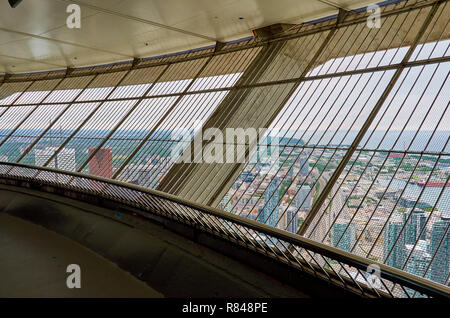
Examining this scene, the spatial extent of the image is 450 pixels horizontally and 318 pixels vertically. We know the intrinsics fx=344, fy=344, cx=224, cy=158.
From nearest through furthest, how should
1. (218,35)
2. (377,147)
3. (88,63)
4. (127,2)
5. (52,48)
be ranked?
1. (377,147)
2. (127,2)
3. (218,35)
4. (52,48)
5. (88,63)

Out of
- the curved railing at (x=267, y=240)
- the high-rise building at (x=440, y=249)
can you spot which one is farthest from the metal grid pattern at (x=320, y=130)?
the curved railing at (x=267, y=240)

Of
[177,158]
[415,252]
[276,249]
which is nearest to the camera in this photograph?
[276,249]

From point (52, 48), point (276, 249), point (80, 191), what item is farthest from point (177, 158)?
point (52, 48)

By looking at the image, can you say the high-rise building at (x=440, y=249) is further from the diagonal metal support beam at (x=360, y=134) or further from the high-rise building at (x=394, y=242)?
the diagonal metal support beam at (x=360, y=134)

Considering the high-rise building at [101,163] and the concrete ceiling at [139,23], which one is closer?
the concrete ceiling at [139,23]

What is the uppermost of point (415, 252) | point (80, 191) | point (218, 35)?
point (218, 35)

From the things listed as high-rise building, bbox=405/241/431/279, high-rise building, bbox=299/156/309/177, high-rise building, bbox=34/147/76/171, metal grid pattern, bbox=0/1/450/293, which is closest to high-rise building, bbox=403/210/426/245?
metal grid pattern, bbox=0/1/450/293
